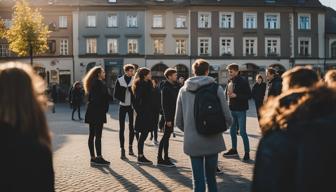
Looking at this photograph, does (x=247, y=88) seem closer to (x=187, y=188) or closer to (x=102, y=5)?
(x=187, y=188)

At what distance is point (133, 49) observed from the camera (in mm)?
53969

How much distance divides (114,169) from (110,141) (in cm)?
529

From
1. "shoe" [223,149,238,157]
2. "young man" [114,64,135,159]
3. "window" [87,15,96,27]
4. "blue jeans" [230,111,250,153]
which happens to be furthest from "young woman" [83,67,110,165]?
"window" [87,15,96,27]

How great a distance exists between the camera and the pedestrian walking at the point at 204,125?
6.42 m

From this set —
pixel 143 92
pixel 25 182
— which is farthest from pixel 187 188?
pixel 25 182

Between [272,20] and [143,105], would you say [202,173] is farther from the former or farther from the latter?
[272,20]

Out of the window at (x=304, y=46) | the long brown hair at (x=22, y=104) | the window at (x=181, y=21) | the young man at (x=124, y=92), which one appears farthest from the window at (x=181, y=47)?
the long brown hair at (x=22, y=104)

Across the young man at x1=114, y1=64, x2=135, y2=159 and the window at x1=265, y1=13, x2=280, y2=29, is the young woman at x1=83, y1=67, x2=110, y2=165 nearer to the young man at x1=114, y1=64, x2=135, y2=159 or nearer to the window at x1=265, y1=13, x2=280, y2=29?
the young man at x1=114, y1=64, x2=135, y2=159

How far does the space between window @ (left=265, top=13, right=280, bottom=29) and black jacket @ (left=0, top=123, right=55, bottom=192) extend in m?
54.7

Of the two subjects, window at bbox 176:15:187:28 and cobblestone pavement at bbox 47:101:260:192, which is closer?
cobblestone pavement at bbox 47:101:260:192

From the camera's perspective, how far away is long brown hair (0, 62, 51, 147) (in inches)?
116

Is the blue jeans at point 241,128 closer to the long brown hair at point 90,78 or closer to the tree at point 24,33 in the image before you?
the long brown hair at point 90,78

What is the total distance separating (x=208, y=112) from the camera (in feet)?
21.0

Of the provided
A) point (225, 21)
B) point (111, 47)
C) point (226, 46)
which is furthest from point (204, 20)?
point (111, 47)
